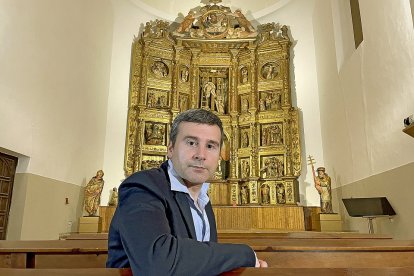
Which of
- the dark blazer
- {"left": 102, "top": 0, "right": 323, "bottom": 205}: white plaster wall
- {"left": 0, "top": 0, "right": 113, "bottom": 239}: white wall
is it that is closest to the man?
the dark blazer

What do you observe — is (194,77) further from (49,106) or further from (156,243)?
(156,243)

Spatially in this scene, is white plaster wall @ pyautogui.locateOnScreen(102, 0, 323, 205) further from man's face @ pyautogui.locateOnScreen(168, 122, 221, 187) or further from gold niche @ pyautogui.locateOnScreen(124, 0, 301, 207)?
man's face @ pyautogui.locateOnScreen(168, 122, 221, 187)

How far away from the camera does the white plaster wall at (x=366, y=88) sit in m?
4.52

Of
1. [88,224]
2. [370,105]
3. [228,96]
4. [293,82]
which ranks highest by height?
[293,82]

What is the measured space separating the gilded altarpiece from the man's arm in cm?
712

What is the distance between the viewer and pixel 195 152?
1.43 meters

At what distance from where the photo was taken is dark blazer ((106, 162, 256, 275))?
100 cm

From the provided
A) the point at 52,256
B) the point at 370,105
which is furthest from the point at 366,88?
the point at 52,256

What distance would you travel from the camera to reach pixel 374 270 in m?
1.04

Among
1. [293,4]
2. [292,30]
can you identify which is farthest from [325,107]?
[293,4]

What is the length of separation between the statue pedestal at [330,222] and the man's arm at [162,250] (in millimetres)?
6073

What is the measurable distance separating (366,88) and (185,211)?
5.38 meters

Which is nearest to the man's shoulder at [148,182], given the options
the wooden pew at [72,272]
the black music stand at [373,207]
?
the wooden pew at [72,272]

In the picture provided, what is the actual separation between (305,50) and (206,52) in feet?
9.59
